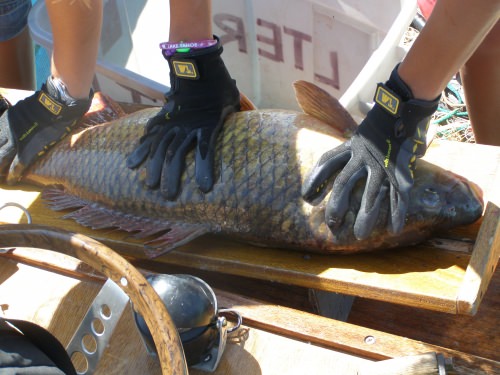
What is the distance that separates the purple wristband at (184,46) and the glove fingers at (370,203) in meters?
0.87

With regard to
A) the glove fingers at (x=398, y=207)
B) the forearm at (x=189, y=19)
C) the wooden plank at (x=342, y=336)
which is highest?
the forearm at (x=189, y=19)

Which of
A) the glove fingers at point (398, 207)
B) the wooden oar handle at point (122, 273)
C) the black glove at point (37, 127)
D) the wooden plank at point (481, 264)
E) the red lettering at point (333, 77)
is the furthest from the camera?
the red lettering at point (333, 77)

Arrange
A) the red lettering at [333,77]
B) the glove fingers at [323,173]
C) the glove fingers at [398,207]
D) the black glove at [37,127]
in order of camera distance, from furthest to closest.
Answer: the red lettering at [333,77] → the black glove at [37,127] → the glove fingers at [323,173] → the glove fingers at [398,207]

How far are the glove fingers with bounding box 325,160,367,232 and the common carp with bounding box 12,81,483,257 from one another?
3cm

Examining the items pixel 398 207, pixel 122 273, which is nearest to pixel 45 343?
pixel 122 273

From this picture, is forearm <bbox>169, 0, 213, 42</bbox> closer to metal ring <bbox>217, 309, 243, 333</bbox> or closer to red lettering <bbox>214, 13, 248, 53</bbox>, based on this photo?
metal ring <bbox>217, 309, 243, 333</bbox>

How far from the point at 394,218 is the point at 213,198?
2.05ft

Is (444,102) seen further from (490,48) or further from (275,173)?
(275,173)

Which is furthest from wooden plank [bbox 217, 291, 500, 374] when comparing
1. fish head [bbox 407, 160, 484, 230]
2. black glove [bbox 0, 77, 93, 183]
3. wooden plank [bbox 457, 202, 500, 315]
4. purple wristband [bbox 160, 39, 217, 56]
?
black glove [bbox 0, 77, 93, 183]

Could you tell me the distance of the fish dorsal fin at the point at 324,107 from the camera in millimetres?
2182

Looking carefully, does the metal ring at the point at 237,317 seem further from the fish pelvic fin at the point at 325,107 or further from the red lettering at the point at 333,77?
the red lettering at the point at 333,77

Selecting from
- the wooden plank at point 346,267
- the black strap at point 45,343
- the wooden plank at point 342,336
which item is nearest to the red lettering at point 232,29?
the wooden plank at point 346,267

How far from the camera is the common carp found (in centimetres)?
191

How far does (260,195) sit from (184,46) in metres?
0.68
